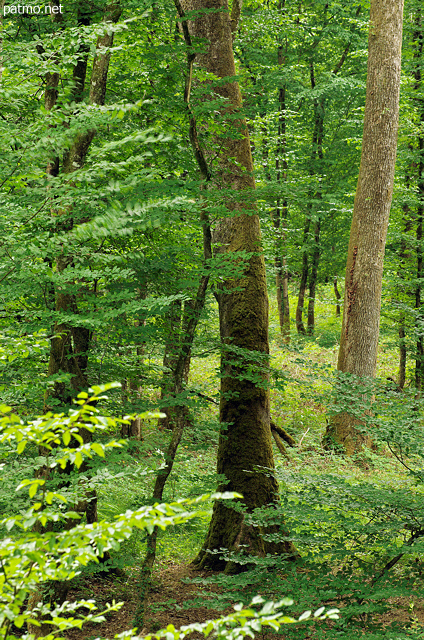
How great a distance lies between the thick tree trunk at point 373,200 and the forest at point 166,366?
3 cm

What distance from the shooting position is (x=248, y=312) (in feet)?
17.5

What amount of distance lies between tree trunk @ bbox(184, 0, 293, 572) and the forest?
25 mm

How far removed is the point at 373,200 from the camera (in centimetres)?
805

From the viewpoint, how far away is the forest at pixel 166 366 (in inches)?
98.9

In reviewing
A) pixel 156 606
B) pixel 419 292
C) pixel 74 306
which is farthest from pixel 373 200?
pixel 156 606

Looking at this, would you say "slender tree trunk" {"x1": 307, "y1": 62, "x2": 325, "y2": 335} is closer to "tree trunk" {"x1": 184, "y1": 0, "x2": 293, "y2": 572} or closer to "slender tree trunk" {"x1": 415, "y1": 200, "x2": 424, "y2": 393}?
"slender tree trunk" {"x1": 415, "y1": 200, "x2": 424, "y2": 393}

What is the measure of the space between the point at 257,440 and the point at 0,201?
3.46 meters

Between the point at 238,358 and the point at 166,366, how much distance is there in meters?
1.34

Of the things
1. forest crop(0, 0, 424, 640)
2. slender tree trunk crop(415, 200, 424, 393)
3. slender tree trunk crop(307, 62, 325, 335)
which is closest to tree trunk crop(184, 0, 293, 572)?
forest crop(0, 0, 424, 640)

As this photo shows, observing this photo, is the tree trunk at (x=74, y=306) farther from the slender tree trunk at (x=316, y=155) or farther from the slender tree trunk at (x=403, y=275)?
the slender tree trunk at (x=316, y=155)

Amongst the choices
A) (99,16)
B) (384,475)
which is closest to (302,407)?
(384,475)

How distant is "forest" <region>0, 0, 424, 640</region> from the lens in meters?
2.51

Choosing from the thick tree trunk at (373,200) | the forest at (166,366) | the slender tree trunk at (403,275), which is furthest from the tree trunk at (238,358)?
the slender tree trunk at (403,275)

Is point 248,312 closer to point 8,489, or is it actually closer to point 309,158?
point 8,489
